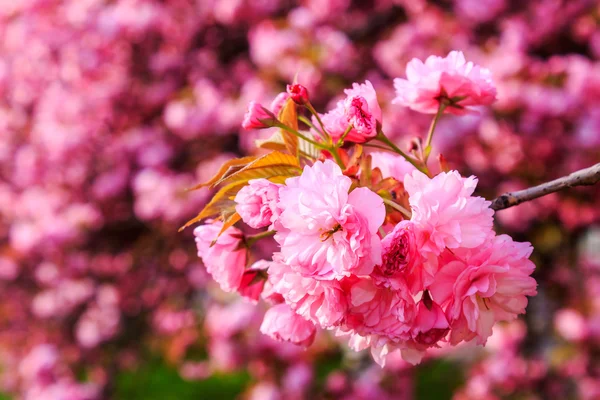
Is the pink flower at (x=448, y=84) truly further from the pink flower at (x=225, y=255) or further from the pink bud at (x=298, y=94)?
the pink flower at (x=225, y=255)

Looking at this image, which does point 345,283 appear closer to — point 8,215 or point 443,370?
point 8,215

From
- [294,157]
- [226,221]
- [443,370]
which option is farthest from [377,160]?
[443,370]

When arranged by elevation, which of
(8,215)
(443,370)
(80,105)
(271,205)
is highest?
(271,205)

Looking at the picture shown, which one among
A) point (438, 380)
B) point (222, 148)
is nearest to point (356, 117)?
point (222, 148)

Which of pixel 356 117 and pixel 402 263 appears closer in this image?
Result: pixel 402 263

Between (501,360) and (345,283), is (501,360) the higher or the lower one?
the lower one

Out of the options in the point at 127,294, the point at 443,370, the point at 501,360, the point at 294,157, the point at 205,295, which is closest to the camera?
the point at 294,157

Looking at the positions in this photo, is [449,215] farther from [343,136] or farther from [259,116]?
[259,116]
